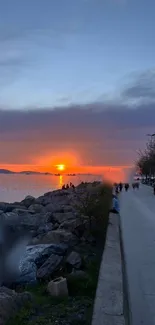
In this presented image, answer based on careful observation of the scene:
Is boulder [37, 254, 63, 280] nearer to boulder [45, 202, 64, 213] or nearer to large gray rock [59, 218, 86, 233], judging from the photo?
large gray rock [59, 218, 86, 233]

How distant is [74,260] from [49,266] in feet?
1.93

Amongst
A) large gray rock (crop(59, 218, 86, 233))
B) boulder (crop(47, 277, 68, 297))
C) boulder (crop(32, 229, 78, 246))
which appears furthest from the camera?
large gray rock (crop(59, 218, 86, 233))

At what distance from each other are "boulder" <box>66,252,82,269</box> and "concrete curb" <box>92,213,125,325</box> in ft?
2.01

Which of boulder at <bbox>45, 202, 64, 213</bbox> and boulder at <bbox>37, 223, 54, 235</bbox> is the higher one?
boulder at <bbox>45, 202, 64, 213</bbox>

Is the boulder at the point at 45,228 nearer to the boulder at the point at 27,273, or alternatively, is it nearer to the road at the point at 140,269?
the road at the point at 140,269

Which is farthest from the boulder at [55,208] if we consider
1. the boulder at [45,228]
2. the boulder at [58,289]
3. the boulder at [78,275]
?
the boulder at [58,289]

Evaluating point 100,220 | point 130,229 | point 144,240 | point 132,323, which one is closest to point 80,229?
point 100,220

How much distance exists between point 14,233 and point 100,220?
7.10m

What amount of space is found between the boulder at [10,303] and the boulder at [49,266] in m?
2.16

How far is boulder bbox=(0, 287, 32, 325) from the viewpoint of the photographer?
5.95 meters

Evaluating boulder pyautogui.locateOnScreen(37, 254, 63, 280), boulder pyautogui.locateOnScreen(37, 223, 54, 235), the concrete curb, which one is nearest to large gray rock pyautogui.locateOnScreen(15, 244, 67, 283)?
boulder pyautogui.locateOnScreen(37, 254, 63, 280)

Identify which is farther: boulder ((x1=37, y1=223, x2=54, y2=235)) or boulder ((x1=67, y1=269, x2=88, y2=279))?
boulder ((x1=37, y1=223, x2=54, y2=235))

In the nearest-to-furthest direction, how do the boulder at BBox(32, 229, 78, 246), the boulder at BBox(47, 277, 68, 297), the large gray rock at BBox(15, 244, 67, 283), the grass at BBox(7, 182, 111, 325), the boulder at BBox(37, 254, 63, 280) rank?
the grass at BBox(7, 182, 111, 325)
the boulder at BBox(47, 277, 68, 297)
the boulder at BBox(37, 254, 63, 280)
the large gray rock at BBox(15, 244, 67, 283)
the boulder at BBox(32, 229, 78, 246)

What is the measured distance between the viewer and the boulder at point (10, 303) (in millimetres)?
5949
